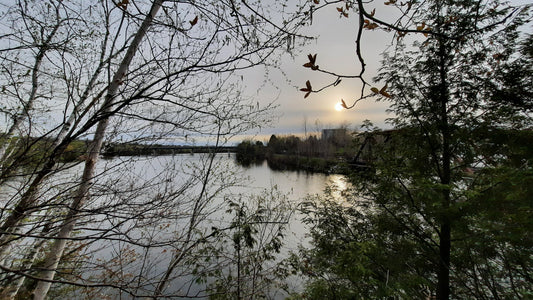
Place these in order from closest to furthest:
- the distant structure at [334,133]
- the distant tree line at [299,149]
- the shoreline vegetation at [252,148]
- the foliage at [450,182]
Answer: the shoreline vegetation at [252,148] < the foliage at [450,182] < the distant structure at [334,133] < the distant tree line at [299,149]

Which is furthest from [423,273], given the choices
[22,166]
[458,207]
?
[22,166]

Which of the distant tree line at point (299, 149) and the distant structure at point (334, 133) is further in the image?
the distant tree line at point (299, 149)

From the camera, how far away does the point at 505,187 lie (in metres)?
2.63

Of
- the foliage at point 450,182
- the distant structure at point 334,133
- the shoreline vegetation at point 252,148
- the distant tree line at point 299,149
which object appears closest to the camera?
the shoreline vegetation at point 252,148

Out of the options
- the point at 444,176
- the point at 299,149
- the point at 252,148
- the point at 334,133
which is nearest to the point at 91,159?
the point at 252,148

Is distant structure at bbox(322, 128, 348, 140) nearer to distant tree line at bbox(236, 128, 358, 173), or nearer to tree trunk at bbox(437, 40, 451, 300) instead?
distant tree line at bbox(236, 128, 358, 173)

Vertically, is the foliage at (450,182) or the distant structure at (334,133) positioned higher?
the distant structure at (334,133)

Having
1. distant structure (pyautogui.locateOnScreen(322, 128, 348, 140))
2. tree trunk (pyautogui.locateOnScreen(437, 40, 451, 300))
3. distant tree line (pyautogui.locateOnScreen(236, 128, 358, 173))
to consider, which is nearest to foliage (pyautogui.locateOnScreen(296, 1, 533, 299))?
tree trunk (pyautogui.locateOnScreen(437, 40, 451, 300))

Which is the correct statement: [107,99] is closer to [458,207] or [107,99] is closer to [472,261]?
[458,207]

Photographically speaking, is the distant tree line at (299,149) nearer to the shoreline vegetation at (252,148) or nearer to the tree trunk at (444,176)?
the shoreline vegetation at (252,148)

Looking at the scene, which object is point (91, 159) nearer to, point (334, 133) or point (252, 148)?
point (252, 148)

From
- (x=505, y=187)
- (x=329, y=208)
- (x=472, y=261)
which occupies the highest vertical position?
(x=505, y=187)

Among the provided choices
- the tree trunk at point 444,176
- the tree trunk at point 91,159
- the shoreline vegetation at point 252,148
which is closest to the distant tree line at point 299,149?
the shoreline vegetation at point 252,148

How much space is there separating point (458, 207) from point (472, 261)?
44.0 inches
